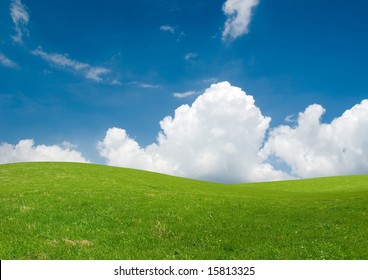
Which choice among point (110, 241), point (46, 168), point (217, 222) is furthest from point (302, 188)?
point (110, 241)

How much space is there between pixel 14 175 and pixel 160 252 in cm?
5982

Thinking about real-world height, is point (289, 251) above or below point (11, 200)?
below

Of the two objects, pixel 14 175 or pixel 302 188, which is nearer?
pixel 14 175

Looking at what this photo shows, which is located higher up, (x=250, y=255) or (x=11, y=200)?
(x=11, y=200)

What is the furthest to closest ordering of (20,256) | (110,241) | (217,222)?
(217,222) → (110,241) → (20,256)

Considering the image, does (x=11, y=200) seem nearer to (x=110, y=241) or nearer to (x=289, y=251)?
(x=110, y=241)

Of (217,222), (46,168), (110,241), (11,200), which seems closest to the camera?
(110,241)

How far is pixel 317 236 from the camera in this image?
1950 cm

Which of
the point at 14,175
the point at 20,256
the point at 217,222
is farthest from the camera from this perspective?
the point at 14,175
